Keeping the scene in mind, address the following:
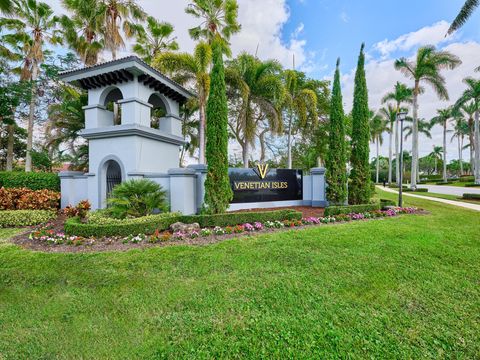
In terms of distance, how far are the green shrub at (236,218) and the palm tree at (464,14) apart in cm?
1151

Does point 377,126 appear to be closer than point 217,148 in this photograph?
No

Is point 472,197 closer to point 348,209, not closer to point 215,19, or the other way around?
point 348,209

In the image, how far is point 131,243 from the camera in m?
5.77

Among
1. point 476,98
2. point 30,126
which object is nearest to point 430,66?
point 476,98

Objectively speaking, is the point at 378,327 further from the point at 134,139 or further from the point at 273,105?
the point at 273,105

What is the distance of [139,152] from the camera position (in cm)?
889

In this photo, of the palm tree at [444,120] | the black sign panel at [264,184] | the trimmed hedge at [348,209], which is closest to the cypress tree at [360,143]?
the trimmed hedge at [348,209]

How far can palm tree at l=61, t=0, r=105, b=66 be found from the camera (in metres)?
13.0

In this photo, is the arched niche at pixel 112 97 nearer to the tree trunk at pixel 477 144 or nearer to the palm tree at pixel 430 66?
the palm tree at pixel 430 66

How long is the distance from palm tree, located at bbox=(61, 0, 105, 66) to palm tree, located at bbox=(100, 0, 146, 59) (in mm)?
308

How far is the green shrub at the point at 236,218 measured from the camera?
23.3 feet

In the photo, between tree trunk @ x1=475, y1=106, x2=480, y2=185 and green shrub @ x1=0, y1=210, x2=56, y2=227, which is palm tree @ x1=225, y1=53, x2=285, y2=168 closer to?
green shrub @ x1=0, y1=210, x2=56, y2=227

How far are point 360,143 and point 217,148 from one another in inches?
284

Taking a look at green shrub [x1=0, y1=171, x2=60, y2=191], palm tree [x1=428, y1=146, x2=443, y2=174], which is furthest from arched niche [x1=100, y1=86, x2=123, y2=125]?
palm tree [x1=428, y1=146, x2=443, y2=174]
